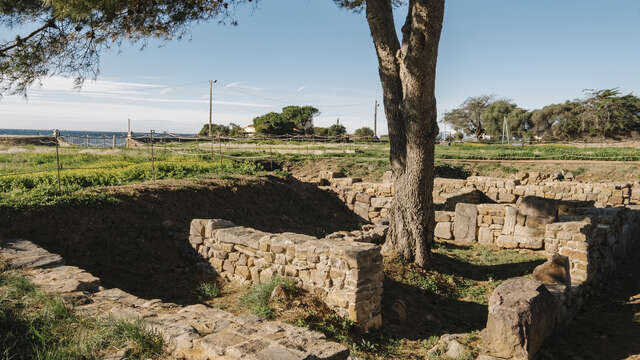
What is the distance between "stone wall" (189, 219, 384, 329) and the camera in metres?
5.52

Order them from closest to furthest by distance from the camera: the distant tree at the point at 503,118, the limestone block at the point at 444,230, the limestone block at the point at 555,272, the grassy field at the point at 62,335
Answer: the grassy field at the point at 62,335
the limestone block at the point at 555,272
the limestone block at the point at 444,230
the distant tree at the point at 503,118

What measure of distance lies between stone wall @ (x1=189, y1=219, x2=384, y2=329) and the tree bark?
224 centimetres

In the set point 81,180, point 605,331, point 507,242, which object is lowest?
point 605,331

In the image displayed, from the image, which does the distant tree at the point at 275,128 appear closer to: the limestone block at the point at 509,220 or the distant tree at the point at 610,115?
the distant tree at the point at 610,115

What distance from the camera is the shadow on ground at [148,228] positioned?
290 inches

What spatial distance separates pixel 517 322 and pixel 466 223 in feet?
20.3

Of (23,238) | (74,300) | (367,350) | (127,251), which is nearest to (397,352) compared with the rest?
(367,350)

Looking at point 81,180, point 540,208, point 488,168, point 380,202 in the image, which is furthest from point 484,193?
point 81,180

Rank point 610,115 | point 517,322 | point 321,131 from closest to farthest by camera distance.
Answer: point 517,322 → point 610,115 → point 321,131

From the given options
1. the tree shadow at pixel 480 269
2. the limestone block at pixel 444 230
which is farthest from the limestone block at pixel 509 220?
the limestone block at pixel 444 230

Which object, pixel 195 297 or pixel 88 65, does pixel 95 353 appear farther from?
pixel 88 65

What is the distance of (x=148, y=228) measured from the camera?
9094mm

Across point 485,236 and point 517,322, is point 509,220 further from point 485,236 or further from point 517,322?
point 517,322

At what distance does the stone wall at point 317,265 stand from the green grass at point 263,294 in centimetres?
22
